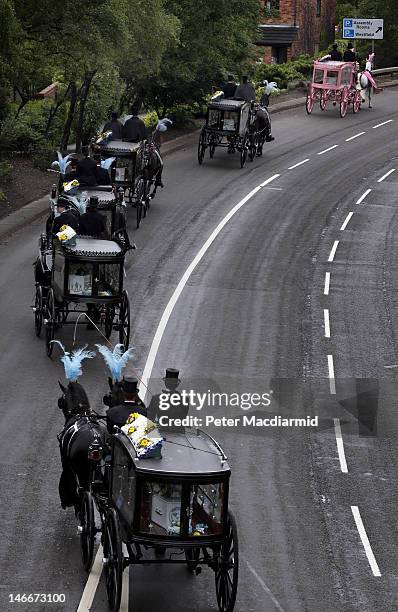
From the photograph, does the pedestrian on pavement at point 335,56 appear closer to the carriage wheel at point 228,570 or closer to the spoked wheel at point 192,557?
the spoked wheel at point 192,557

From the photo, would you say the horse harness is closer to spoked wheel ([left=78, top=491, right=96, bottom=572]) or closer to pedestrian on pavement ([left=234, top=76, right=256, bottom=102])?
spoked wheel ([left=78, top=491, right=96, bottom=572])

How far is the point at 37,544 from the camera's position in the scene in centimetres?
1678

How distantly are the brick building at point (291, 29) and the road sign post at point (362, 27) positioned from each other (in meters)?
13.0

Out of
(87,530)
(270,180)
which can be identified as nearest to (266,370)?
(87,530)

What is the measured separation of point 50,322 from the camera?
81.4 ft

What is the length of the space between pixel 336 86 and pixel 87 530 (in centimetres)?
4017

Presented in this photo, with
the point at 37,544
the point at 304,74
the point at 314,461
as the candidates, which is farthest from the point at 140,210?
the point at 304,74

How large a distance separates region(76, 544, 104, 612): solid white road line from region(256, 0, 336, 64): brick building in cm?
6392

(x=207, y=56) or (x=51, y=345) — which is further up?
(x=207, y=56)

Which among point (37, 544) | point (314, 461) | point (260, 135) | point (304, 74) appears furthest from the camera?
point (304, 74)

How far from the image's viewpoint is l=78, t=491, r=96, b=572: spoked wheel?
15.5 meters

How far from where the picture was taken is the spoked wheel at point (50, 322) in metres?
24.8

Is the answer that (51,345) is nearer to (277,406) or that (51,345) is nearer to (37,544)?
(277,406)

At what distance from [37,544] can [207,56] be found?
3212cm
